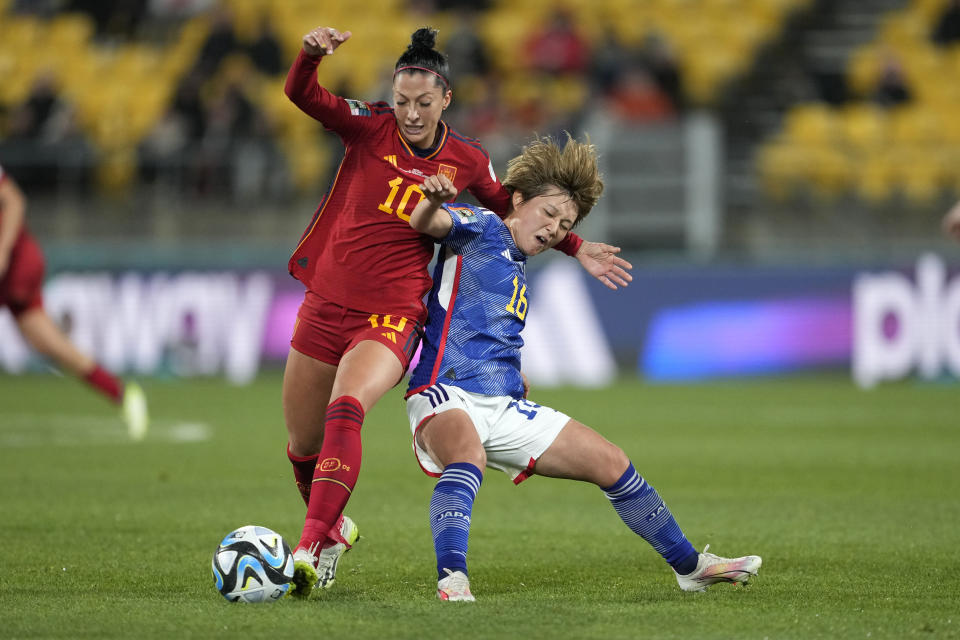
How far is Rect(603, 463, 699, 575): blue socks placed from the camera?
530 centimetres

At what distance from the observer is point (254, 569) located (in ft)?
16.3

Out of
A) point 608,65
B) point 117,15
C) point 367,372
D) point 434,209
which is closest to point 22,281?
point 367,372

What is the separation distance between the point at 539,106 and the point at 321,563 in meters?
12.0

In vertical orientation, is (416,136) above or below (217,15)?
below

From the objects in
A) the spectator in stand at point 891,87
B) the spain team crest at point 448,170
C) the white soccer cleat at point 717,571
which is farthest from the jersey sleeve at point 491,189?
the spectator in stand at point 891,87

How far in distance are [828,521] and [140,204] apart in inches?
441

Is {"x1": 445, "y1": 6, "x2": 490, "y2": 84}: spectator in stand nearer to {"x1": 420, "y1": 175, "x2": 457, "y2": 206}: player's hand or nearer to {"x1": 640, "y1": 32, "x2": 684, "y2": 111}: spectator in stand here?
{"x1": 640, "y1": 32, "x2": 684, "y2": 111}: spectator in stand

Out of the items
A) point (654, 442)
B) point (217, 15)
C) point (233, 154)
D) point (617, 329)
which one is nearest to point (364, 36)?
point (217, 15)

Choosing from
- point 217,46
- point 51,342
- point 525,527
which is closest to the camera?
point 525,527

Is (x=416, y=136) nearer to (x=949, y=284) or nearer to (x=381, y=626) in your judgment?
(x=381, y=626)

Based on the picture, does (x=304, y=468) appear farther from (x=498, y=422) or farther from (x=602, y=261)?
(x=602, y=261)

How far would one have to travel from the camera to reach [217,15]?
18.2 metres

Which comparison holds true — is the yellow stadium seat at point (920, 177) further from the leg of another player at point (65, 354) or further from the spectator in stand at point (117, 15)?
the spectator in stand at point (117, 15)

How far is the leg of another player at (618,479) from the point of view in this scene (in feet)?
17.1
